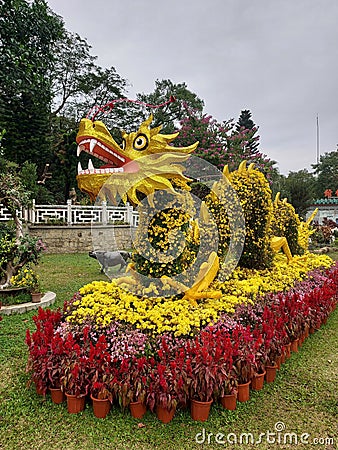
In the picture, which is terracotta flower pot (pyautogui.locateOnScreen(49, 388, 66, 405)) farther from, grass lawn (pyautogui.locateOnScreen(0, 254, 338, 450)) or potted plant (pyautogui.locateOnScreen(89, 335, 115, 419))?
potted plant (pyautogui.locateOnScreen(89, 335, 115, 419))

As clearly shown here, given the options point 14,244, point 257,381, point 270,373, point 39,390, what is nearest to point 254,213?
point 270,373

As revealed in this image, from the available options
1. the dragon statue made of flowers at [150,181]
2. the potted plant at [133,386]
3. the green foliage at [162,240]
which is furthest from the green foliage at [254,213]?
the potted plant at [133,386]

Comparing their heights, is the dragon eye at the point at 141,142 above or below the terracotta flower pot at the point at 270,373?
above

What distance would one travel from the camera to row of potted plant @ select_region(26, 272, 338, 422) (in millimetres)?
2674

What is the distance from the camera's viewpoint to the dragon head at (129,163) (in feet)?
11.4

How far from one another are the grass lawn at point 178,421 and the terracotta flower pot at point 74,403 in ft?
0.15

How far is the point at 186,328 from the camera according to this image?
3301mm

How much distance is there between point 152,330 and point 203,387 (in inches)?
32.6

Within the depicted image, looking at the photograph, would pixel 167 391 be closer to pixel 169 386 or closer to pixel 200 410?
pixel 169 386

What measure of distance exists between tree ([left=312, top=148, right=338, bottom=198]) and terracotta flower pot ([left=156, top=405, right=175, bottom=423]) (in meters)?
35.6

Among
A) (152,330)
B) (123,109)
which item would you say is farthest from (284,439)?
(123,109)

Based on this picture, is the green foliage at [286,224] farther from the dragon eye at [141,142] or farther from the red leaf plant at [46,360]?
the red leaf plant at [46,360]

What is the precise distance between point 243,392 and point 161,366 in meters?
0.82

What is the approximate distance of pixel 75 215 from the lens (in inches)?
489
